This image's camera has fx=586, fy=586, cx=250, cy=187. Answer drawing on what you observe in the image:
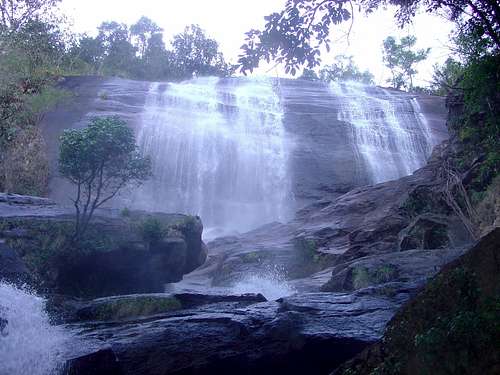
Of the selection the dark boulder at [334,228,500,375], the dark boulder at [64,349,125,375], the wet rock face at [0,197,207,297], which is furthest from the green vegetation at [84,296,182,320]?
the dark boulder at [334,228,500,375]

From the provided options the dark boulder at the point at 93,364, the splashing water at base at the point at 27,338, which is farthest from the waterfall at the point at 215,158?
the dark boulder at the point at 93,364

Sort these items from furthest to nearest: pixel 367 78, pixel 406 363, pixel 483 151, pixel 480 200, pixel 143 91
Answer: pixel 367 78, pixel 143 91, pixel 483 151, pixel 480 200, pixel 406 363

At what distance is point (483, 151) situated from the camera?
1425 cm

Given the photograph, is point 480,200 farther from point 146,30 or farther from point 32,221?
point 146,30

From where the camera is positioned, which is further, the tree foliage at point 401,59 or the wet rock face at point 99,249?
the tree foliage at point 401,59

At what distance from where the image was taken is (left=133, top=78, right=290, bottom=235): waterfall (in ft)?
84.6

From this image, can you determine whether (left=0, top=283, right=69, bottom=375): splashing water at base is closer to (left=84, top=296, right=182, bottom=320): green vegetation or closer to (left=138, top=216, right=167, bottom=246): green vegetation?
(left=84, top=296, right=182, bottom=320): green vegetation

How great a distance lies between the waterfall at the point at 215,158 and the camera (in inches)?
1016

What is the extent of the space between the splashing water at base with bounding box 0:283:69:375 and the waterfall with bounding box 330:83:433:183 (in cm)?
2060

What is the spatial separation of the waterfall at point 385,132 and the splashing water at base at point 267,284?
34.6 ft

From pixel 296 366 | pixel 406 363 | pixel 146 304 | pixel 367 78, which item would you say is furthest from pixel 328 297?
pixel 367 78

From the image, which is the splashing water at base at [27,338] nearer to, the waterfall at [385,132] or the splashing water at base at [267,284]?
the splashing water at base at [267,284]

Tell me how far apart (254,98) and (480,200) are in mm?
21988

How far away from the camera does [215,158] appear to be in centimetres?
2778
